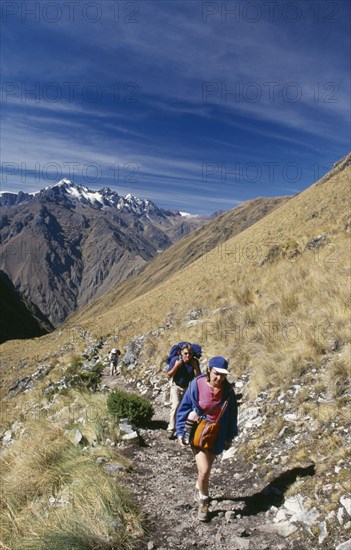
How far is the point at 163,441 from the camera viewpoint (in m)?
9.09

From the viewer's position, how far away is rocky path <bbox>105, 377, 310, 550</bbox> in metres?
4.97

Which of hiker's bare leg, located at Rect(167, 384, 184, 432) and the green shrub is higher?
A: hiker's bare leg, located at Rect(167, 384, 184, 432)

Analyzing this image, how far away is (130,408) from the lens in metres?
9.95

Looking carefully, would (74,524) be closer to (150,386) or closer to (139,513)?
(139,513)

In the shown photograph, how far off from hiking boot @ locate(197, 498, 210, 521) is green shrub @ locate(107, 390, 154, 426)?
451 centimetres

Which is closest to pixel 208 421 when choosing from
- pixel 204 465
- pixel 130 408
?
pixel 204 465

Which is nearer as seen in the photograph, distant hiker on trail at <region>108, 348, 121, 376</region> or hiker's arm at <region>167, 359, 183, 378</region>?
hiker's arm at <region>167, 359, 183, 378</region>

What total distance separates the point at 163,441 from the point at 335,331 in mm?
5027

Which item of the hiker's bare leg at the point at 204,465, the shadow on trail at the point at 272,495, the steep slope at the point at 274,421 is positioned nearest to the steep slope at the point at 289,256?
the steep slope at the point at 274,421

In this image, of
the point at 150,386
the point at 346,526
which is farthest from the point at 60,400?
the point at 346,526

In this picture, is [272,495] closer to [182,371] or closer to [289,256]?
[182,371]

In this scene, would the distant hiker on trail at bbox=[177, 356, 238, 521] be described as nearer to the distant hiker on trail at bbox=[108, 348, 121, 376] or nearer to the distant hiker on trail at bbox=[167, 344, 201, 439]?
the distant hiker on trail at bbox=[167, 344, 201, 439]

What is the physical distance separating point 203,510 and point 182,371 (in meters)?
3.83

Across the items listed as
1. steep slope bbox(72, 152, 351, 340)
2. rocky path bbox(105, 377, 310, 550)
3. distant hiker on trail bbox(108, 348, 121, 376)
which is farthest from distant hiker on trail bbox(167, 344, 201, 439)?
distant hiker on trail bbox(108, 348, 121, 376)
